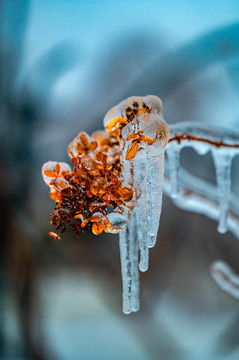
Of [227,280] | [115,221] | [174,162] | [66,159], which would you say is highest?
[66,159]

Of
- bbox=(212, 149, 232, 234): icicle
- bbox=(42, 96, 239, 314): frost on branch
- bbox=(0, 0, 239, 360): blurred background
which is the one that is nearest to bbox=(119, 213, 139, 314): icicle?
bbox=(42, 96, 239, 314): frost on branch

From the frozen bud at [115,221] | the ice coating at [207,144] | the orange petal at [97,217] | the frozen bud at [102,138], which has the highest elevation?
the frozen bud at [102,138]

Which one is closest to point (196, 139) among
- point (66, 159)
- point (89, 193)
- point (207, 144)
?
point (207, 144)

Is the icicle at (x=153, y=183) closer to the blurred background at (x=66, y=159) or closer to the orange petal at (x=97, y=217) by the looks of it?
the orange petal at (x=97, y=217)

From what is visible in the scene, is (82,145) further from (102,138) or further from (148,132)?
(148,132)

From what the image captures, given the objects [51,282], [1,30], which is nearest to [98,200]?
[1,30]

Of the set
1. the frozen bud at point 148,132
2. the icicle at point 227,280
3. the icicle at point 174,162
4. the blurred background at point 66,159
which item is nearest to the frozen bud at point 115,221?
the frozen bud at point 148,132

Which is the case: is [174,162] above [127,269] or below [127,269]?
above
